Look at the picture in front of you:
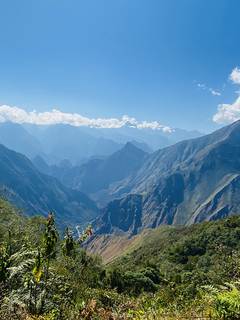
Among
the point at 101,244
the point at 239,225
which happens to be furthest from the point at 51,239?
the point at 101,244

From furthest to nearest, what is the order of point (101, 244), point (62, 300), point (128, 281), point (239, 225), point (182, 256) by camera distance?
point (101, 244) → point (239, 225) → point (182, 256) → point (128, 281) → point (62, 300)

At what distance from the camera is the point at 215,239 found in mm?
56000

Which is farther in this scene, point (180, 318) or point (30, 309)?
point (30, 309)

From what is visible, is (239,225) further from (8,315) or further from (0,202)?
(8,315)

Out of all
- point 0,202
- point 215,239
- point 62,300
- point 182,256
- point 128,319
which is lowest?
point 182,256

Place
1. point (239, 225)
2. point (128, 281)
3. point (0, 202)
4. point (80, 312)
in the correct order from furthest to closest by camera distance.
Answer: point (239, 225)
point (0, 202)
point (128, 281)
point (80, 312)

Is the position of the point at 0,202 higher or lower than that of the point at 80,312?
lower

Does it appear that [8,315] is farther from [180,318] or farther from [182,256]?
[182,256]

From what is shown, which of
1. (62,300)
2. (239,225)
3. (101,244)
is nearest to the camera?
(62,300)

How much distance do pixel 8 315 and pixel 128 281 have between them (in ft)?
54.9

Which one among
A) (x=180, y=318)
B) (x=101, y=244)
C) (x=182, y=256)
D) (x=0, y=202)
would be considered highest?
(x=180, y=318)

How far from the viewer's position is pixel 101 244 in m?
172

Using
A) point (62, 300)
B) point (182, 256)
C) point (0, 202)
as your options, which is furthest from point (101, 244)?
point (62, 300)

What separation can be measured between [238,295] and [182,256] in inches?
2383
